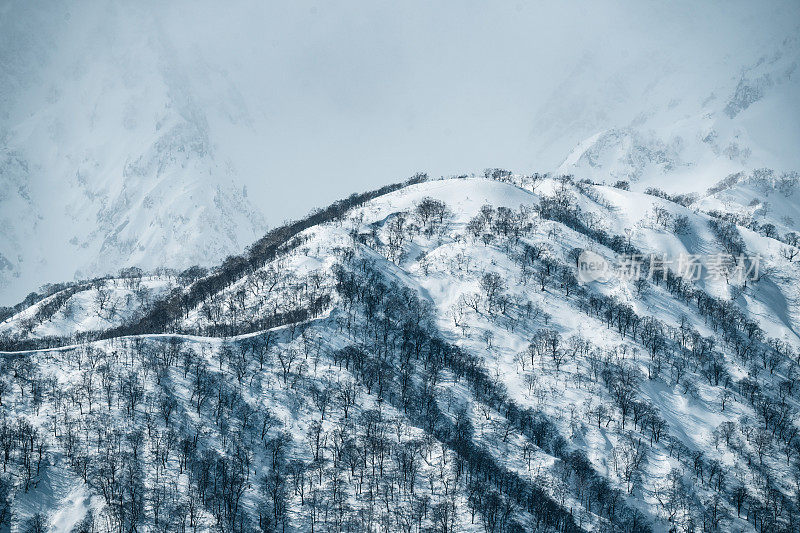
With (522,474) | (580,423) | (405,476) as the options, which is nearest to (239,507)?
(405,476)

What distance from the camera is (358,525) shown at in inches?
5448

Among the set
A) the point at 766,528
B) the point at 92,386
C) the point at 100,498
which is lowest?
the point at 766,528

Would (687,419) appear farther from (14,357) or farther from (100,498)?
(14,357)

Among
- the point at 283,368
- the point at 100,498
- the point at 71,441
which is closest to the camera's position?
the point at 100,498

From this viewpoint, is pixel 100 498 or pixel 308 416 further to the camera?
pixel 308 416

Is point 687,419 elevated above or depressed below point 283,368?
below

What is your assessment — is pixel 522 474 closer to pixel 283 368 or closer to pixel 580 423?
pixel 580 423

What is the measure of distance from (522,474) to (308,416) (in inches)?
2203

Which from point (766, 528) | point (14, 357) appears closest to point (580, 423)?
point (766, 528)

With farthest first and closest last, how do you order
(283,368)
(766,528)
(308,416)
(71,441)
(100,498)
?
(283,368) → (308,416) → (766,528) → (71,441) → (100,498)

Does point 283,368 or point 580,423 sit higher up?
point 283,368

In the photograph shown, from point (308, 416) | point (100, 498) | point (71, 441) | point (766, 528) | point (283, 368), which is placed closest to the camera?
point (100, 498)

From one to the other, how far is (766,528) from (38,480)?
6545 inches

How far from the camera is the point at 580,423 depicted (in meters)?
180
